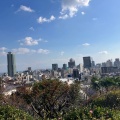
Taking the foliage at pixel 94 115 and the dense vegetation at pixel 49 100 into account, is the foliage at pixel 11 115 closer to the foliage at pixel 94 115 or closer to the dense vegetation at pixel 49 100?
the dense vegetation at pixel 49 100

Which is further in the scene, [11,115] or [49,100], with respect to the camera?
[49,100]

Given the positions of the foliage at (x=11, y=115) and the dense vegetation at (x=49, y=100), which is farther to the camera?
the dense vegetation at (x=49, y=100)

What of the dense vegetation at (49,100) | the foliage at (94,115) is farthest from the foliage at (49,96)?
the foliage at (94,115)

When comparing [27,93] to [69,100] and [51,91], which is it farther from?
[69,100]

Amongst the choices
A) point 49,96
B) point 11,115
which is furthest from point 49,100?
point 11,115

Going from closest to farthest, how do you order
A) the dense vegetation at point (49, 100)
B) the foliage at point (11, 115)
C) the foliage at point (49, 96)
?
the foliage at point (11, 115)
the dense vegetation at point (49, 100)
the foliage at point (49, 96)

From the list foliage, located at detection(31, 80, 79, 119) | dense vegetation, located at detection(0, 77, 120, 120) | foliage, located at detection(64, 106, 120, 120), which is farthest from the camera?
foliage, located at detection(31, 80, 79, 119)

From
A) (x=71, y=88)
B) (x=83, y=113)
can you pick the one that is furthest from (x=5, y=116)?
(x=71, y=88)

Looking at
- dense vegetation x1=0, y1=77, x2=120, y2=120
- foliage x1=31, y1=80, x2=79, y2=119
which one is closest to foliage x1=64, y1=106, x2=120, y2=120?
dense vegetation x1=0, y1=77, x2=120, y2=120

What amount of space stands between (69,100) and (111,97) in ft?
14.9

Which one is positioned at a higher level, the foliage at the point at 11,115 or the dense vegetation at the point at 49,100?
the foliage at the point at 11,115

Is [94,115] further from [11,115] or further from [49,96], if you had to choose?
[49,96]

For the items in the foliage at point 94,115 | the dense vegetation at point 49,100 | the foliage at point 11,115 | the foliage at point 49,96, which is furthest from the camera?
the foliage at point 49,96

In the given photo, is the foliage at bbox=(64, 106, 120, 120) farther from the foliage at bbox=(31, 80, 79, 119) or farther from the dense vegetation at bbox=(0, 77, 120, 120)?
the foliage at bbox=(31, 80, 79, 119)
